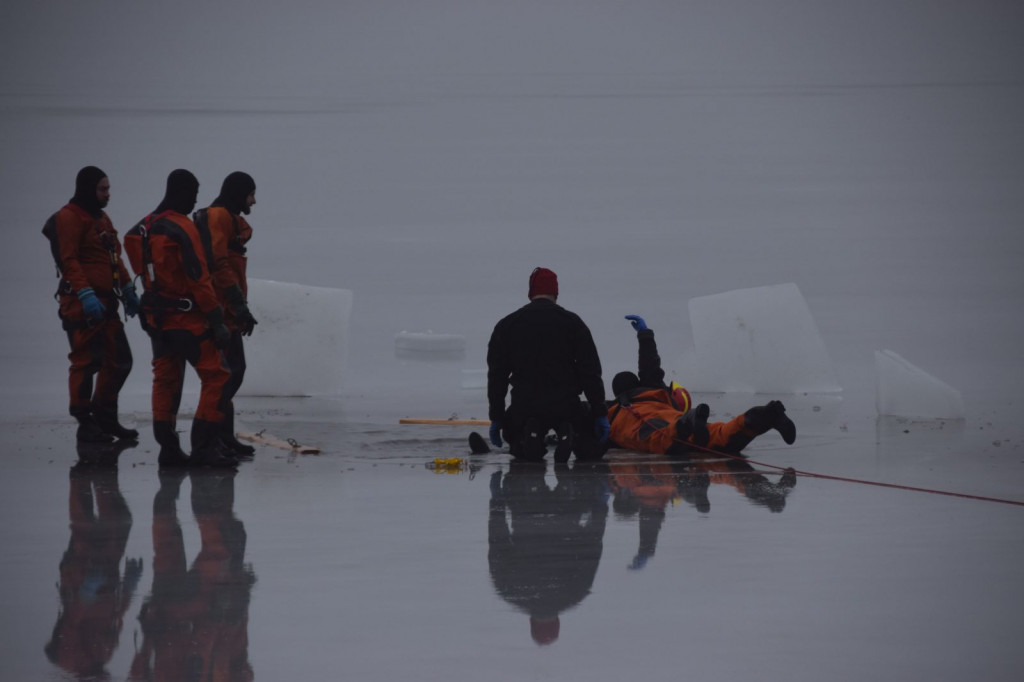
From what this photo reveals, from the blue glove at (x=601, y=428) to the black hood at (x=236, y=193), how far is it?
201 cm

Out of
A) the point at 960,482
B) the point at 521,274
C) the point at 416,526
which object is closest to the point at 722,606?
the point at 416,526

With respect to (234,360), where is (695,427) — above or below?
below

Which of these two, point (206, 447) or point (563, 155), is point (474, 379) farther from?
point (563, 155)

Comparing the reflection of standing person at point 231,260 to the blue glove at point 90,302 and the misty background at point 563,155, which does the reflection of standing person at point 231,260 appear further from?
the misty background at point 563,155

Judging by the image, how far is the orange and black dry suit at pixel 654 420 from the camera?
677cm

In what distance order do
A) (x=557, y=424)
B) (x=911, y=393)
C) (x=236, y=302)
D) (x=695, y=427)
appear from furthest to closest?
(x=911, y=393) < (x=236, y=302) < (x=557, y=424) < (x=695, y=427)

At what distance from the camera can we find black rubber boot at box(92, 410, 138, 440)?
7.61 metres

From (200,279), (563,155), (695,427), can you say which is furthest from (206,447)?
(563,155)

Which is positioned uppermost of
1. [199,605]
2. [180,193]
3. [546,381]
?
[180,193]

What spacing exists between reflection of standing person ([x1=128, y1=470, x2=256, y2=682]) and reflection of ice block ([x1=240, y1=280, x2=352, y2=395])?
14.5 feet

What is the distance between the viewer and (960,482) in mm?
5945

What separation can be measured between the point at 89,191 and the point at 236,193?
85 cm

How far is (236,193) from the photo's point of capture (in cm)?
700

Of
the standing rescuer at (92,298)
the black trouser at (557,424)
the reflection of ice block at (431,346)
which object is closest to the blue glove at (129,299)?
the standing rescuer at (92,298)
